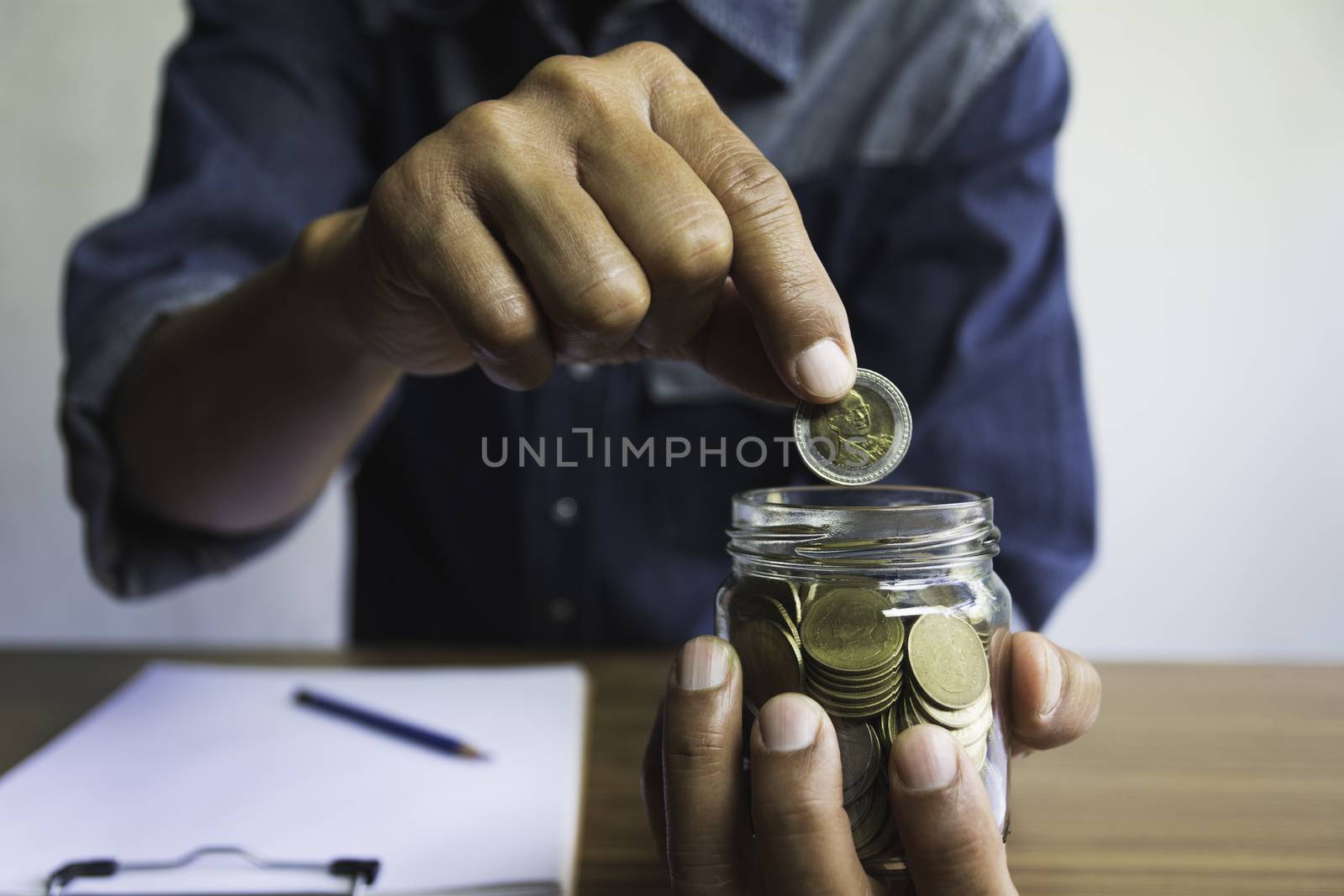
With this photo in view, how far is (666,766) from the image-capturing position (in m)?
0.40

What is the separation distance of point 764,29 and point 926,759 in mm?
816

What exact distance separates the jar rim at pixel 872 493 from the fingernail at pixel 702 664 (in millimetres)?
64

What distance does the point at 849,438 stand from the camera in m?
0.45

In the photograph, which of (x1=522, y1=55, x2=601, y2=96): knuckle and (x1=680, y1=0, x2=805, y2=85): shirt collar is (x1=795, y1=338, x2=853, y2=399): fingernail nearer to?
(x1=522, y1=55, x2=601, y2=96): knuckle

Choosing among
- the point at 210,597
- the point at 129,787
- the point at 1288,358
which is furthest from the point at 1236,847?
the point at 210,597

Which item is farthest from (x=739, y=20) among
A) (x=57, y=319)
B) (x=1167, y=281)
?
(x=57, y=319)

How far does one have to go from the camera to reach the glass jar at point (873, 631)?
39 cm

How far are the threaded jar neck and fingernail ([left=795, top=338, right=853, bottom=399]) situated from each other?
Result: 0.05m

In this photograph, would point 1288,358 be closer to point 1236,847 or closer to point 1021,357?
point 1021,357

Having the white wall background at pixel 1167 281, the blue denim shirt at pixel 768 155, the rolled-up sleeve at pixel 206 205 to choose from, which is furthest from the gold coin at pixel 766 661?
the white wall background at pixel 1167 281

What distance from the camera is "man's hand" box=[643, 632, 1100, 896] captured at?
1.21 feet

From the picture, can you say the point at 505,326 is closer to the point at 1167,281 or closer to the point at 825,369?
the point at 825,369

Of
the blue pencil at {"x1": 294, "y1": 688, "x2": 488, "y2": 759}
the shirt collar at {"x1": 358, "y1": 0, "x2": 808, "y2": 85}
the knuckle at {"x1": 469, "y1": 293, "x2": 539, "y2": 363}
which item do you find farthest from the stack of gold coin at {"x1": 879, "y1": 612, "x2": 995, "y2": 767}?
the shirt collar at {"x1": 358, "y1": 0, "x2": 808, "y2": 85}

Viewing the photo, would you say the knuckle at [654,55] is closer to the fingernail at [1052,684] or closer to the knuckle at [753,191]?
the knuckle at [753,191]
